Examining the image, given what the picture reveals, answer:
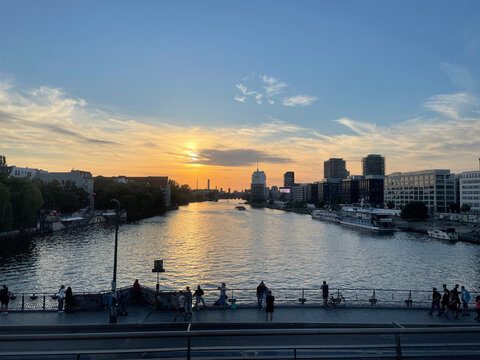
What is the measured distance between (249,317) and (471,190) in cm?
17080

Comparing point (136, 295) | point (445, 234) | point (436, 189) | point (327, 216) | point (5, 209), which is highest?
point (436, 189)

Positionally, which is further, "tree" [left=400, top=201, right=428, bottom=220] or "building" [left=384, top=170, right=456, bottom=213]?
"building" [left=384, top=170, right=456, bottom=213]

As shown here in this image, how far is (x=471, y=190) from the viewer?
15700 cm

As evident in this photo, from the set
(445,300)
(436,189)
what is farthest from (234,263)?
(436,189)

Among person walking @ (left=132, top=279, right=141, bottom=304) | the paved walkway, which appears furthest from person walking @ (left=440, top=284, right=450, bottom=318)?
person walking @ (left=132, top=279, right=141, bottom=304)

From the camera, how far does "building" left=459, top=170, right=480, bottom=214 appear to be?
504 feet

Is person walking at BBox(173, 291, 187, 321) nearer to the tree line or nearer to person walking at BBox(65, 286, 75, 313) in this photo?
person walking at BBox(65, 286, 75, 313)

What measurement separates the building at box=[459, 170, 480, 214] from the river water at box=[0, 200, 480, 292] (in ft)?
297

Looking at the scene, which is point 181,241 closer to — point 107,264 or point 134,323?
point 107,264

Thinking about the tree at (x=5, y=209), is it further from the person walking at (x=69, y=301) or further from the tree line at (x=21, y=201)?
the person walking at (x=69, y=301)

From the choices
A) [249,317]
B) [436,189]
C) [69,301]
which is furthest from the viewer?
[436,189]

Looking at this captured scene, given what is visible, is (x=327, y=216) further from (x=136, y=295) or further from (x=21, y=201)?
(x=136, y=295)

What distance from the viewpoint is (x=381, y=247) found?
72188mm

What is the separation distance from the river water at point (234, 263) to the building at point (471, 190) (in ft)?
297
